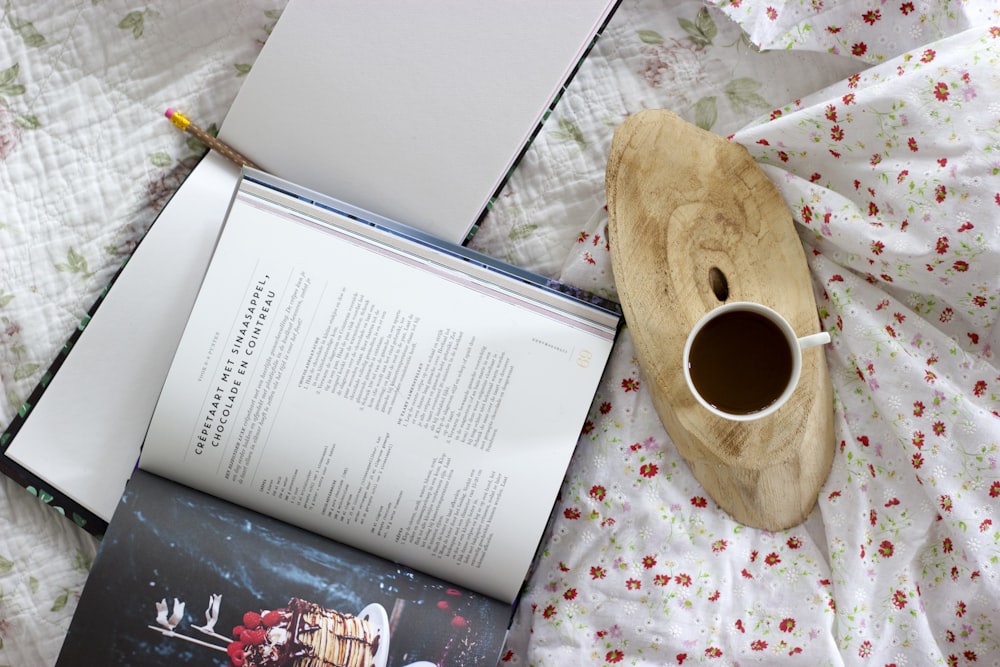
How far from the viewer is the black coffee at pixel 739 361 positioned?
64 centimetres

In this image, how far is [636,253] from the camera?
0.72 m

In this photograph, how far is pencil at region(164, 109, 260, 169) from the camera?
0.78 m

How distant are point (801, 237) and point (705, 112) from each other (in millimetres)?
158

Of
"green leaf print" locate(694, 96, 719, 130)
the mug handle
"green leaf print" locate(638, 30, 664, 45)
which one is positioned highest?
"green leaf print" locate(638, 30, 664, 45)

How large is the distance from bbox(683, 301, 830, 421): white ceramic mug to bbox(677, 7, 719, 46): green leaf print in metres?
0.30

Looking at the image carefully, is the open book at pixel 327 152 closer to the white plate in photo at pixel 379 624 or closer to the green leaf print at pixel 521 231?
the green leaf print at pixel 521 231

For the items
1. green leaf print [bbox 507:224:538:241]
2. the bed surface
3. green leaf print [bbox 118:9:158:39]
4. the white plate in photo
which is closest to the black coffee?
the bed surface

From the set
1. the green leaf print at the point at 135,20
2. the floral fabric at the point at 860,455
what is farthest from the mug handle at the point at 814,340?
the green leaf print at the point at 135,20

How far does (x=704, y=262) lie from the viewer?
72 centimetres

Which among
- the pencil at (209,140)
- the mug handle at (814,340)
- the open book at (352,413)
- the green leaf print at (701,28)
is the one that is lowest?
the open book at (352,413)

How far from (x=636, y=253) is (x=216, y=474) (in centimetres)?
45

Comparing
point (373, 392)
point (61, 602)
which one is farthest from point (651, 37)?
point (61, 602)

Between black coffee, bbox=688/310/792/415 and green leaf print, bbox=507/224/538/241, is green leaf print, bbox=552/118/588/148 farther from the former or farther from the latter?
black coffee, bbox=688/310/792/415

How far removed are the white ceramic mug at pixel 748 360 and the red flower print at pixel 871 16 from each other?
312 millimetres
